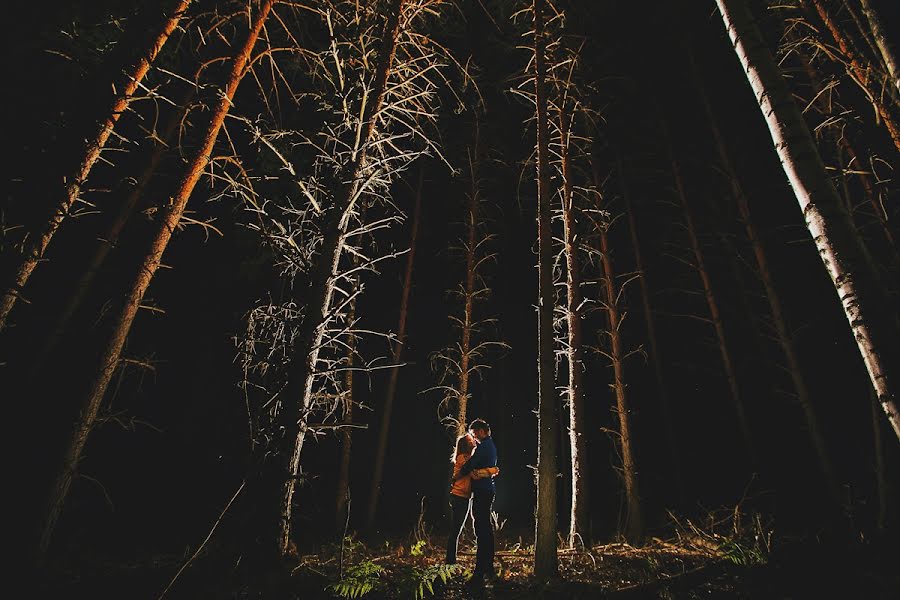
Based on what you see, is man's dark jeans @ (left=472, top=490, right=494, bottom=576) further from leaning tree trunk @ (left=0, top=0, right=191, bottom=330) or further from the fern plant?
leaning tree trunk @ (left=0, top=0, right=191, bottom=330)

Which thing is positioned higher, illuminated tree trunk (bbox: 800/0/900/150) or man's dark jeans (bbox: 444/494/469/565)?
illuminated tree trunk (bbox: 800/0/900/150)

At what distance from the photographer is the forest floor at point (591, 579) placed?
500cm

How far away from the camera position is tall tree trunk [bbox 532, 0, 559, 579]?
6.37 metres

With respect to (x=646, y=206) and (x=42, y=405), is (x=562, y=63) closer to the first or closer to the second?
(x=646, y=206)

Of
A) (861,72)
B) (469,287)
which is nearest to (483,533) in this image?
(861,72)

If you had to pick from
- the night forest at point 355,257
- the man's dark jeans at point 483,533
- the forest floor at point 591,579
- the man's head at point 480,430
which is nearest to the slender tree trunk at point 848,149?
the night forest at point 355,257

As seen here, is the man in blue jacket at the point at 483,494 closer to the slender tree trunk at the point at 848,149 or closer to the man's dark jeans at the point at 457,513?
the man's dark jeans at the point at 457,513

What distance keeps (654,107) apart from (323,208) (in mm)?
11641

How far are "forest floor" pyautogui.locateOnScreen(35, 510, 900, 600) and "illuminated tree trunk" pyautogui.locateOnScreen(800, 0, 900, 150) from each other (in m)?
5.75

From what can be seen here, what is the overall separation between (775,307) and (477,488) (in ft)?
30.5

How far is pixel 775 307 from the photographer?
1137cm

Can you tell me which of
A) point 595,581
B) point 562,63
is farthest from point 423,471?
point 562,63

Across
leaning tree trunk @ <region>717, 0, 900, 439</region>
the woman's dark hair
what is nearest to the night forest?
leaning tree trunk @ <region>717, 0, 900, 439</region>

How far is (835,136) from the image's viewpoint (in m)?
8.34
